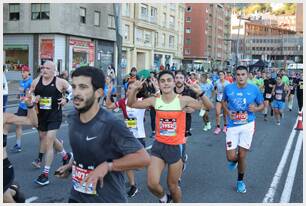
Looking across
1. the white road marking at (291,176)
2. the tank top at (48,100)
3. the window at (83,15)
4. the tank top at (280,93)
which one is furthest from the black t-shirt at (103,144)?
the window at (83,15)

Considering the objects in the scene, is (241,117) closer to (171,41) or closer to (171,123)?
(171,123)

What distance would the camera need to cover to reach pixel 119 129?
3.05 metres

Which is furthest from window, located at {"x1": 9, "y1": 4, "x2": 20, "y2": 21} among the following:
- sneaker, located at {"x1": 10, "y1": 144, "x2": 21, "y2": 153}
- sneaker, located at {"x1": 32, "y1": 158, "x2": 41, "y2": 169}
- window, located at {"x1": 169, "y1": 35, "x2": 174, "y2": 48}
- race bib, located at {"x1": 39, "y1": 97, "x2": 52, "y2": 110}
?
race bib, located at {"x1": 39, "y1": 97, "x2": 52, "y2": 110}

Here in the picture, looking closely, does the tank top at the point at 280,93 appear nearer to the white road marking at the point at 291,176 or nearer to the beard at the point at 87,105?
the white road marking at the point at 291,176

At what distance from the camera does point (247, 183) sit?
6.82 meters

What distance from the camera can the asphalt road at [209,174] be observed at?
596 cm

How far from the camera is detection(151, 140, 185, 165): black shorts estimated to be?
17.2ft

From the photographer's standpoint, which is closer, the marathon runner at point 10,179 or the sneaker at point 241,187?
the marathon runner at point 10,179

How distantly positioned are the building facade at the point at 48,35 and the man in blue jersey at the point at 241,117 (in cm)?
2839

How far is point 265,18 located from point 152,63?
10391cm

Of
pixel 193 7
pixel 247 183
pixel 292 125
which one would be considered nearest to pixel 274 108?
pixel 292 125

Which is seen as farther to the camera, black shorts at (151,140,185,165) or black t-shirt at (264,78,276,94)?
black t-shirt at (264,78,276,94)

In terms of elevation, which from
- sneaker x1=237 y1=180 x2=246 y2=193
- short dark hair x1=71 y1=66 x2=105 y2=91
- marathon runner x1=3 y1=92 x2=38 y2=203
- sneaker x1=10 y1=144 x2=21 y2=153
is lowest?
sneaker x1=237 y1=180 x2=246 y2=193

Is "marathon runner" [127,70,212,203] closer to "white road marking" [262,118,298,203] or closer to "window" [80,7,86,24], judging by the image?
"white road marking" [262,118,298,203]
